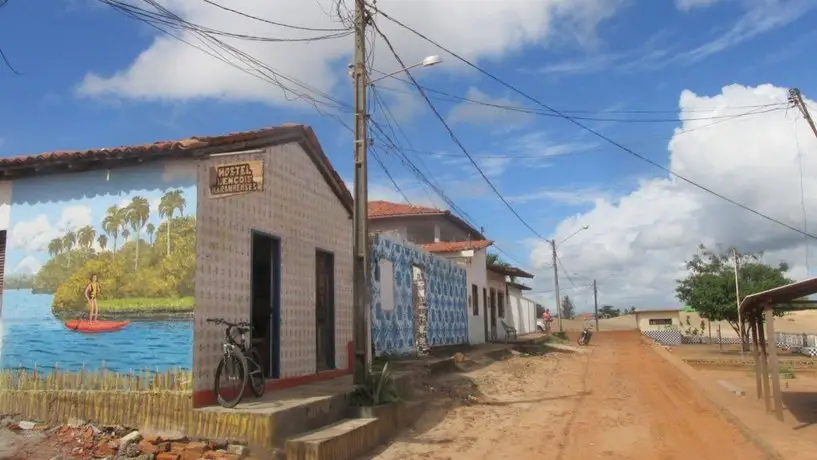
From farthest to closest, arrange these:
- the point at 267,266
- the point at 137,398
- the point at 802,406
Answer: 1. the point at 802,406
2. the point at 267,266
3. the point at 137,398

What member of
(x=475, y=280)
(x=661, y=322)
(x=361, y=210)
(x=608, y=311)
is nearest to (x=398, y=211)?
(x=475, y=280)

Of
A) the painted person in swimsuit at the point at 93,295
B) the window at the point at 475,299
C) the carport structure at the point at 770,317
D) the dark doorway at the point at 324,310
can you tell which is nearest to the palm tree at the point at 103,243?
the painted person in swimsuit at the point at 93,295

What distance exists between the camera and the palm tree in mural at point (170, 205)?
8242 millimetres

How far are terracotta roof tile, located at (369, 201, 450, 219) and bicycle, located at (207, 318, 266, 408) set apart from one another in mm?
19116

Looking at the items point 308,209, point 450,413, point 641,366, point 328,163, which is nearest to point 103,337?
point 308,209

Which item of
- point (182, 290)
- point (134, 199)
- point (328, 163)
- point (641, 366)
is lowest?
point (641, 366)

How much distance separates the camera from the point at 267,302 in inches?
403

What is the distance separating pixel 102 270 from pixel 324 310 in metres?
4.38

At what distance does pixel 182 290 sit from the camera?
802 cm

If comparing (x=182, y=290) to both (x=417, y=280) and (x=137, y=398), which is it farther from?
(x=417, y=280)

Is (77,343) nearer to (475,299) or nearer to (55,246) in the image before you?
(55,246)

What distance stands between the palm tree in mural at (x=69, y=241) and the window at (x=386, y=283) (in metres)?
7.99

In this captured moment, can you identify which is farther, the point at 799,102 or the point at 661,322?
the point at 661,322

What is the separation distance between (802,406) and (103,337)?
42.3 feet
